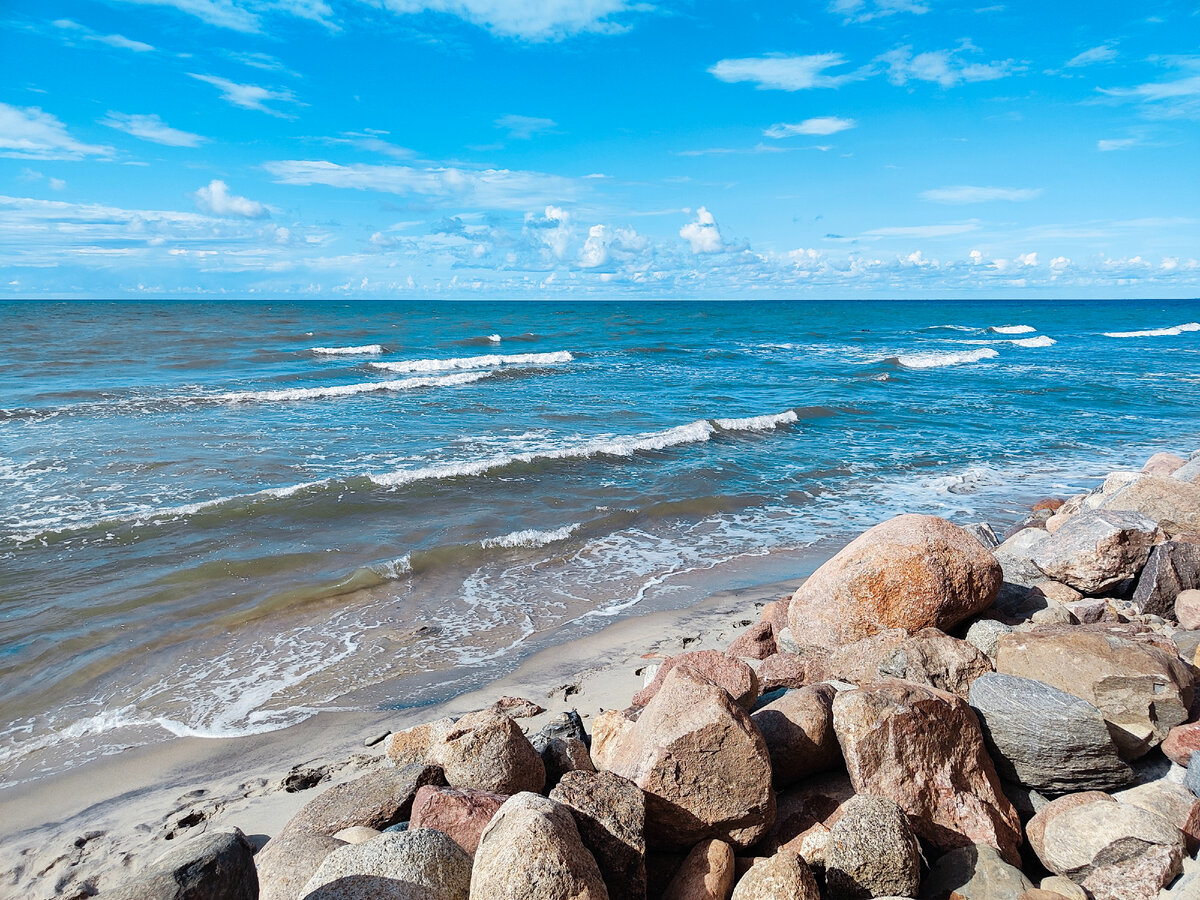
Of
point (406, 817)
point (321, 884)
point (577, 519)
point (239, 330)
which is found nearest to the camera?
point (321, 884)

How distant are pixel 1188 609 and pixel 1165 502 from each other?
199 cm

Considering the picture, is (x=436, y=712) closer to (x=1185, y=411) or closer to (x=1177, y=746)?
(x=1177, y=746)

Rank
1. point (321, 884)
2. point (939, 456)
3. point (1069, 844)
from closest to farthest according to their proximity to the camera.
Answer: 1. point (321, 884)
2. point (1069, 844)
3. point (939, 456)

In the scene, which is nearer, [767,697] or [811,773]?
[811,773]

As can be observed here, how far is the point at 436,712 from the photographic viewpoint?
6105 millimetres

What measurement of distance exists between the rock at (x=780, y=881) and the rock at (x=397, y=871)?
3.77ft

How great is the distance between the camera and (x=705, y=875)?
332 centimetres

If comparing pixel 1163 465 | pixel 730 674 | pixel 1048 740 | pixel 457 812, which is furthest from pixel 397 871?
pixel 1163 465

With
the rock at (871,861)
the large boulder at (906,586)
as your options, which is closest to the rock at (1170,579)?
the large boulder at (906,586)

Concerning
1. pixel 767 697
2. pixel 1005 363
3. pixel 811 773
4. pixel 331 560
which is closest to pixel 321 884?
pixel 811 773

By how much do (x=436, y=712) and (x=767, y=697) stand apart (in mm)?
2681

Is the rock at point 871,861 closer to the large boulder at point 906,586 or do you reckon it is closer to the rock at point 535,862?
the rock at point 535,862

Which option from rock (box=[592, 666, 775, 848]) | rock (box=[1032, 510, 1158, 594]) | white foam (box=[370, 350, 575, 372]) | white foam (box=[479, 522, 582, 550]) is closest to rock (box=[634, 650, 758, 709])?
rock (box=[592, 666, 775, 848])

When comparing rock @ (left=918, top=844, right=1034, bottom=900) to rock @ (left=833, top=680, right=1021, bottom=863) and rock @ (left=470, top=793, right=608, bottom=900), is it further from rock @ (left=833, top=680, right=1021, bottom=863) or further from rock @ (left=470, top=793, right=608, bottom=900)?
rock @ (left=470, top=793, right=608, bottom=900)
